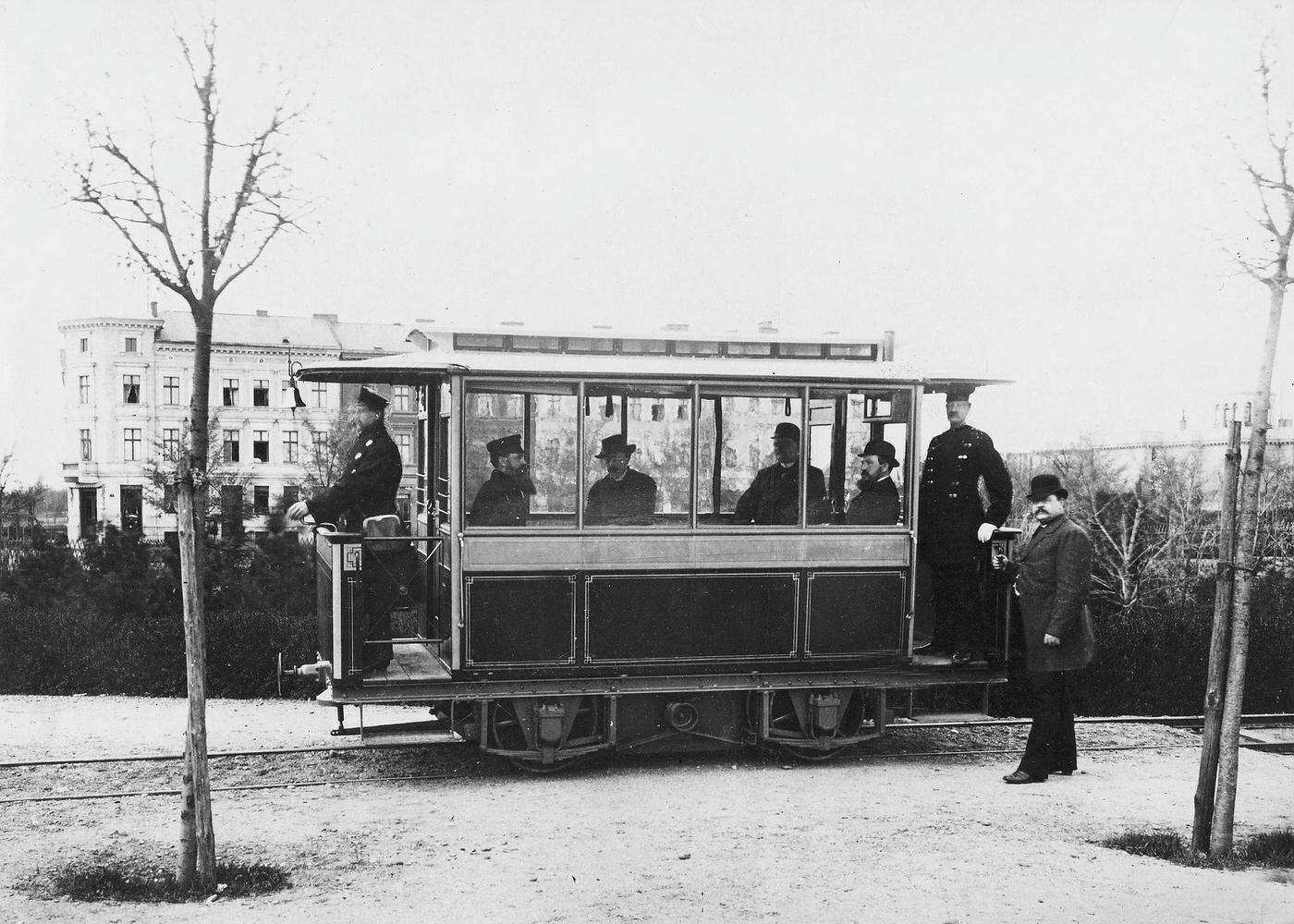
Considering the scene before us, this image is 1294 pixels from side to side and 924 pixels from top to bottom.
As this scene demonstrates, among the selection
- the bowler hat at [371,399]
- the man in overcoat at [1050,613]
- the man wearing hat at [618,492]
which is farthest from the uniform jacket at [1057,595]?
the bowler hat at [371,399]

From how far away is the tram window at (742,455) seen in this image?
7.41m

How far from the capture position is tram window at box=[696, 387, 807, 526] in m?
7.41

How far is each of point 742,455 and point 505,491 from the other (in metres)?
1.69

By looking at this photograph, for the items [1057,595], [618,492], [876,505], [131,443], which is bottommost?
[131,443]

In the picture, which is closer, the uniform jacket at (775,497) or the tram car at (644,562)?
the tram car at (644,562)

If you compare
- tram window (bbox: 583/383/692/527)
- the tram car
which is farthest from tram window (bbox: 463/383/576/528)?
tram window (bbox: 583/383/692/527)

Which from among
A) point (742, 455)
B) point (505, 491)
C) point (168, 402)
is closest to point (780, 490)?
point (742, 455)

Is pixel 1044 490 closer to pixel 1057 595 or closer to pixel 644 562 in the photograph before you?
pixel 1057 595

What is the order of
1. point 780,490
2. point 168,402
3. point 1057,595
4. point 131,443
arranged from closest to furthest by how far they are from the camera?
point 1057,595
point 780,490
point 131,443
point 168,402

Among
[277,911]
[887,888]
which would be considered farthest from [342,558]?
[887,888]

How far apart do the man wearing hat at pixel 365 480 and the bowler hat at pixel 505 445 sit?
73 centimetres

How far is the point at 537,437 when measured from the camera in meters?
7.23

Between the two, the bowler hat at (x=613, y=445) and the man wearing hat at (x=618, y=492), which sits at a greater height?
the bowler hat at (x=613, y=445)

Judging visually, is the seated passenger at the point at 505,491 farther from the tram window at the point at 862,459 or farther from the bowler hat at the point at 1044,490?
the bowler hat at the point at 1044,490
